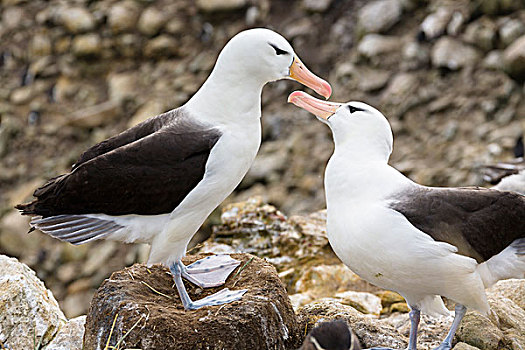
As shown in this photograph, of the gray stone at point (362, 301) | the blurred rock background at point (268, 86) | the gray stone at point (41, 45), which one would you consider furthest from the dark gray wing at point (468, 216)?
the gray stone at point (41, 45)

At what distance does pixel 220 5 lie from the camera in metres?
14.9

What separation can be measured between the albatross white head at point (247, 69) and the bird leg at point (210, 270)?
1.30 m

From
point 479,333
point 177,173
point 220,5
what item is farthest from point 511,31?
point 177,173

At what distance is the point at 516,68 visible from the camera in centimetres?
1153

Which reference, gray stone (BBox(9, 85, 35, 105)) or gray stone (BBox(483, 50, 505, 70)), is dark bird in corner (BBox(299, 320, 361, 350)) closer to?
gray stone (BBox(483, 50, 505, 70))

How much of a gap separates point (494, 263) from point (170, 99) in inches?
399

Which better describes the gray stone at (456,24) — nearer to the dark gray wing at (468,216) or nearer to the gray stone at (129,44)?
the gray stone at (129,44)

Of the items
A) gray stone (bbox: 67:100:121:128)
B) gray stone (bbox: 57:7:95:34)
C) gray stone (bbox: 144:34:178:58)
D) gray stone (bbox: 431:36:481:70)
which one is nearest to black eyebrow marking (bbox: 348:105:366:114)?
gray stone (bbox: 431:36:481:70)

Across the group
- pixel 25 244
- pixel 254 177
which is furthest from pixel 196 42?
pixel 25 244

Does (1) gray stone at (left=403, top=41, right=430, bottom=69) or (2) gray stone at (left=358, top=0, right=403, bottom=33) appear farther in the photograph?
(2) gray stone at (left=358, top=0, right=403, bottom=33)

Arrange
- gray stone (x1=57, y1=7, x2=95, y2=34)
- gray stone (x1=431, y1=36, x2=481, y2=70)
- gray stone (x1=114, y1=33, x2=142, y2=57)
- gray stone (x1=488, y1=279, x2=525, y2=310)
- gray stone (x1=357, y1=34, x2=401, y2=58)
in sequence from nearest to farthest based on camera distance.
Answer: gray stone (x1=488, y1=279, x2=525, y2=310)
gray stone (x1=431, y1=36, x2=481, y2=70)
gray stone (x1=357, y1=34, x2=401, y2=58)
gray stone (x1=114, y1=33, x2=142, y2=57)
gray stone (x1=57, y1=7, x2=95, y2=34)

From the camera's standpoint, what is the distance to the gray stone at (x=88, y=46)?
1547 cm

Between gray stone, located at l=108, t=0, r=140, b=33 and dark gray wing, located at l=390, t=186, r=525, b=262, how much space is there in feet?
38.7

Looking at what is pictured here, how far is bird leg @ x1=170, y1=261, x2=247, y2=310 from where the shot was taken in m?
4.99
